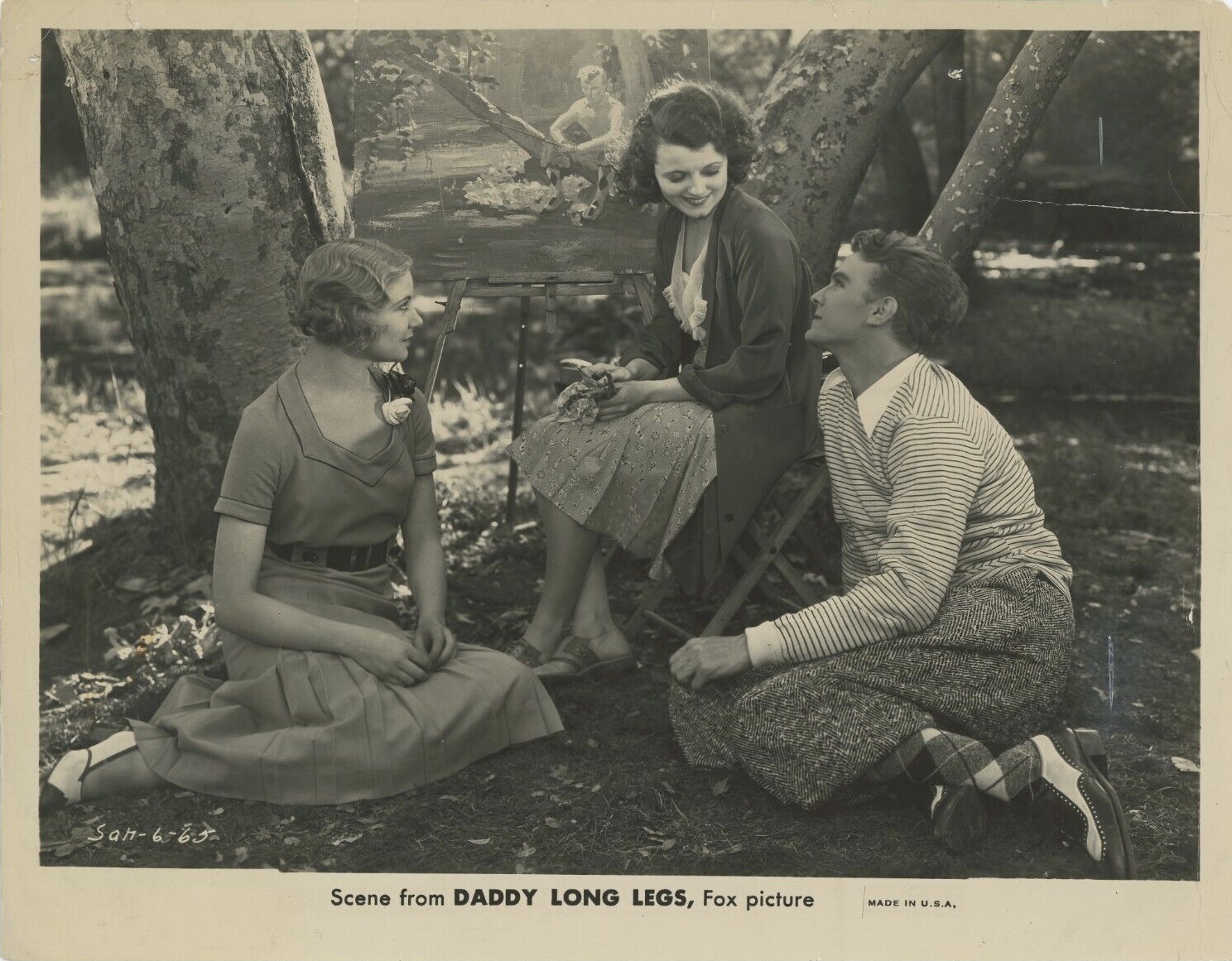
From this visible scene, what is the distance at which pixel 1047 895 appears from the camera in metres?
2.92

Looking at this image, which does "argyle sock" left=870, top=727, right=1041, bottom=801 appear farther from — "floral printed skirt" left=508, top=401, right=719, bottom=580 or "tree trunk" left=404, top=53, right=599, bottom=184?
"tree trunk" left=404, top=53, right=599, bottom=184

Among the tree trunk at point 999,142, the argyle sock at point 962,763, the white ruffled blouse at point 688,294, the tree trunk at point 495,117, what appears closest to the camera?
the argyle sock at point 962,763

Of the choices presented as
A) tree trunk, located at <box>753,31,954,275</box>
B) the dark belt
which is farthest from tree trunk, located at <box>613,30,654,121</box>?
the dark belt

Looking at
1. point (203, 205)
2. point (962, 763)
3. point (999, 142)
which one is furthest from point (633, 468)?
point (999, 142)

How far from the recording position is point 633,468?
3.62m

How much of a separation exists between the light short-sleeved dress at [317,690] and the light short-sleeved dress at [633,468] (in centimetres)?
48

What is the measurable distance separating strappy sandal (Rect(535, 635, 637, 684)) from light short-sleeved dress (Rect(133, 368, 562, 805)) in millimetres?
336

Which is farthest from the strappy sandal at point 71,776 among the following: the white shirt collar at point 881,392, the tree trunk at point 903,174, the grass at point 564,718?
the tree trunk at point 903,174

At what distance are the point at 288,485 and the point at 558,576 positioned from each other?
93cm

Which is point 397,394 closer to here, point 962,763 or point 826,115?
point 962,763

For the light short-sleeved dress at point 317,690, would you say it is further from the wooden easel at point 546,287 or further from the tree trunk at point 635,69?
the tree trunk at point 635,69

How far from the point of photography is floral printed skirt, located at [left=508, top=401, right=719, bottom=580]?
3578 millimetres

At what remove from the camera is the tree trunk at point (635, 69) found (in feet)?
13.0

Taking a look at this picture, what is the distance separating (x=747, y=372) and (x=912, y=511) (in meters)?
0.72
